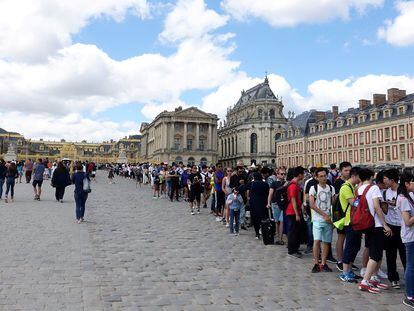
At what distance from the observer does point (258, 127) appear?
333 feet

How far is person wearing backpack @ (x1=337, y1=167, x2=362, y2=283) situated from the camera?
23.6 ft

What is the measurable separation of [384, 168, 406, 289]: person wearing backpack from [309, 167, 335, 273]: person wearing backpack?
1.10m

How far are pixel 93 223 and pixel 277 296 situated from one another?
767cm

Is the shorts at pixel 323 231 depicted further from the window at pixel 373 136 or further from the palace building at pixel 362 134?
the window at pixel 373 136

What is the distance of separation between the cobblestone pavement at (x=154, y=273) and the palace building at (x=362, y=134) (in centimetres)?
4249

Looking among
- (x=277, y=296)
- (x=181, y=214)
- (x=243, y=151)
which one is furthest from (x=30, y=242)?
(x=243, y=151)

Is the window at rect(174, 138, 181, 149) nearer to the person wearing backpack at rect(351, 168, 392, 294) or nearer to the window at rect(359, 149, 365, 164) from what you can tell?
the window at rect(359, 149, 365, 164)

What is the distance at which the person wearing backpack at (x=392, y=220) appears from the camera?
6.80m

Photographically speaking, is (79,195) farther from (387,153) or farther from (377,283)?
(387,153)

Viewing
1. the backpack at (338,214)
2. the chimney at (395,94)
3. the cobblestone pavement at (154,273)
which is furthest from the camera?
the chimney at (395,94)

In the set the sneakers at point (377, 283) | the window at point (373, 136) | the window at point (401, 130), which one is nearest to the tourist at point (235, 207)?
the sneakers at point (377, 283)

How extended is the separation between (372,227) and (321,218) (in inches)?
46.0

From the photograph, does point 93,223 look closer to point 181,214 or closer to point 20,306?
point 181,214

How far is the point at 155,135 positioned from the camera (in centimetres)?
10606
